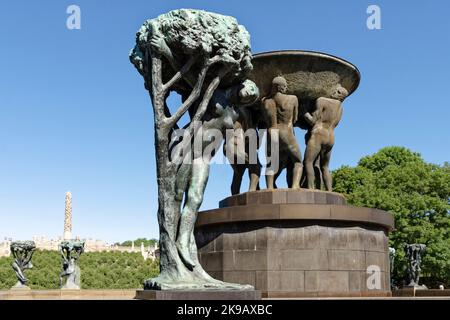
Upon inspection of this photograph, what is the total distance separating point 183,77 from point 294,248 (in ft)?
13.5

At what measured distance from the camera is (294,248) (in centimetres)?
1059

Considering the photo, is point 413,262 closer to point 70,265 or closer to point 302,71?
point 70,265

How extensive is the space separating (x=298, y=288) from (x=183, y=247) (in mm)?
3526

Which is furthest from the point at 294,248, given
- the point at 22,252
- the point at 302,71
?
the point at 22,252

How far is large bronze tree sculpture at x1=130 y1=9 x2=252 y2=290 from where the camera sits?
7.88 metres

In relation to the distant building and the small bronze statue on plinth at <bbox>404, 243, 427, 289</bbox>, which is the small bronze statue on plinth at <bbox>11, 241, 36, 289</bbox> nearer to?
the small bronze statue on plinth at <bbox>404, 243, 427, 289</bbox>

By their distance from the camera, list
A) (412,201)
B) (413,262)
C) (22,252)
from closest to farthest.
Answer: (413,262)
(22,252)
(412,201)

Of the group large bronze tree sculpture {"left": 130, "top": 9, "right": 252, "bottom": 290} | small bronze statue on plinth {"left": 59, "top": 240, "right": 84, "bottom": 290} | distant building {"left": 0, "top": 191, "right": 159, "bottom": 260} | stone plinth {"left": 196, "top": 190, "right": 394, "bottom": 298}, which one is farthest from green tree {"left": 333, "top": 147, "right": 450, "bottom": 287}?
Result: distant building {"left": 0, "top": 191, "right": 159, "bottom": 260}

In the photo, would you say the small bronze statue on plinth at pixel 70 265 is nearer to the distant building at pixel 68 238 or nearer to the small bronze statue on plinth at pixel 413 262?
the small bronze statue on plinth at pixel 413 262

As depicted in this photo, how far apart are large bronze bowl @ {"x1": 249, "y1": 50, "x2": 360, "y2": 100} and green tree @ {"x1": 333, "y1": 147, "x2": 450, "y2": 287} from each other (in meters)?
20.7

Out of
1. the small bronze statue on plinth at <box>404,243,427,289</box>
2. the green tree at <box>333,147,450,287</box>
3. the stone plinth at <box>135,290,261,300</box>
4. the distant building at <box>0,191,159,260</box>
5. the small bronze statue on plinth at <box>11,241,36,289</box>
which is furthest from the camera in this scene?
the distant building at <box>0,191,159,260</box>
